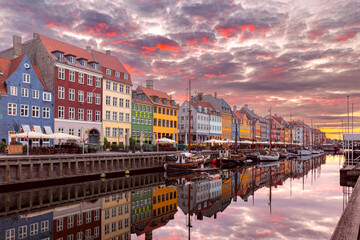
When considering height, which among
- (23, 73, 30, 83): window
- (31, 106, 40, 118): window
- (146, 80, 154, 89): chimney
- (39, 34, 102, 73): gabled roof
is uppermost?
(39, 34, 102, 73): gabled roof

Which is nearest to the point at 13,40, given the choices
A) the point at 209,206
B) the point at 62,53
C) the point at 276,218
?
the point at 62,53

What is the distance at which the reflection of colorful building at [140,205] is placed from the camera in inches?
837

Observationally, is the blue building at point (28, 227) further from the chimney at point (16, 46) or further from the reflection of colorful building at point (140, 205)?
the chimney at point (16, 46)

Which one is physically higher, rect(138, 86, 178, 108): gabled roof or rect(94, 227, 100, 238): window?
rect(138, 86, 178, 108): gabled roof

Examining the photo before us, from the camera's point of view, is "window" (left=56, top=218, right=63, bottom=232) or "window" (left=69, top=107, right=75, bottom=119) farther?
"window" (left=69, top=107, right=75, bottom=119)

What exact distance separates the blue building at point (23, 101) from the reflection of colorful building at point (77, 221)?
953 inches

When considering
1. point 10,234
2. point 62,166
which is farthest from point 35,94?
point 10,234

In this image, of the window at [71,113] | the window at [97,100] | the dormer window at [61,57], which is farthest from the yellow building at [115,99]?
the dormer window at [61,57]

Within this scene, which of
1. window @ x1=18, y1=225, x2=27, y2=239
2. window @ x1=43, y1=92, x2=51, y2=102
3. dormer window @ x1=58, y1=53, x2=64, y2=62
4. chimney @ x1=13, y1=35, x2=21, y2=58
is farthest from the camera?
chimney @ x1=13, y1=35, x2=21, y2=58

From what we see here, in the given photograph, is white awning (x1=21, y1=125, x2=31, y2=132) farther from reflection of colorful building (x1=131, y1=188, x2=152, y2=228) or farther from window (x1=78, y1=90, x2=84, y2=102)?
reflection of colorful building (x1=131, y1=188, x2=152, y2=228)

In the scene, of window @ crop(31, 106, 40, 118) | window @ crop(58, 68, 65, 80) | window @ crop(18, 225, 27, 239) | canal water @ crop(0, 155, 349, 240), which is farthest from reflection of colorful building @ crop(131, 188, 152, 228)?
window @ crop(58, 68, 65, 80)

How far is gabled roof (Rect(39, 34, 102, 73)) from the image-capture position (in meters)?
51.9

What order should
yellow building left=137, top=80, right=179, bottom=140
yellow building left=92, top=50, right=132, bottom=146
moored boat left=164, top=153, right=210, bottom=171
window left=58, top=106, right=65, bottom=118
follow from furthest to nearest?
yellow building left=137, top=80, right=179, bottom=140 → yellow building left=92, top=50, right=132, bottom=146 → window left=58, top=106, right=65, bottom=118 → moored boat left=164, top=153, right=210, bottom=171

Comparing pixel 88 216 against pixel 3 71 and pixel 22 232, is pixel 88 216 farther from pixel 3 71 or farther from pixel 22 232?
pixel 3 71
